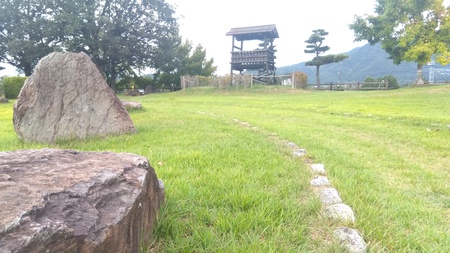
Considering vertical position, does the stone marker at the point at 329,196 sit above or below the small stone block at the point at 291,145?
below

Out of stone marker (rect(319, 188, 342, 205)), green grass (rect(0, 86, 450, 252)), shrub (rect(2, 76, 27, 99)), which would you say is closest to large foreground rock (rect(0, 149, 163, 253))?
green grass (rect(0, 86, 450, 252))

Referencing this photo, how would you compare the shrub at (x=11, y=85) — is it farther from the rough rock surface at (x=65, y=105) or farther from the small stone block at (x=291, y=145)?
the small stone block at (x=291, y=145)

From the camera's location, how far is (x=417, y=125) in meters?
6.65

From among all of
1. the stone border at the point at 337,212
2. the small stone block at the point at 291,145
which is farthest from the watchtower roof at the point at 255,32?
the stone border at the point at 337,212

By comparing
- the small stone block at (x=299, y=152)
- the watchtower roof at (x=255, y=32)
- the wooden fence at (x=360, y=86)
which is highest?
the watchtower roof at (x=255, y=32)

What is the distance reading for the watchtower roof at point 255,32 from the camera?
24.6m

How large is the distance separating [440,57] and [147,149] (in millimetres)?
23523

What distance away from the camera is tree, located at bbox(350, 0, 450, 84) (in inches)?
812

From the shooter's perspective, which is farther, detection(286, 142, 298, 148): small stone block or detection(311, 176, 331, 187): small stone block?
detection(286, 142, 298, 148): small stone block

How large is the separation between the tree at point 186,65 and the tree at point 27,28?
8797mm

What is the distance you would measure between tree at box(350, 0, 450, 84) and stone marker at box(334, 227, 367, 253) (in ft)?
75.3

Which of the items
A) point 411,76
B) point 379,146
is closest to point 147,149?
point 379,146

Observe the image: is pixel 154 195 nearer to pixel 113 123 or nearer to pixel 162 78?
pixel 113 123

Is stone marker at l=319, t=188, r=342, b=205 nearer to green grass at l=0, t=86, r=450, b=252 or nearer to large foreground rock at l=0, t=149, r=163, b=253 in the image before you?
green grass at l=0, t=86, r=450, b=252
